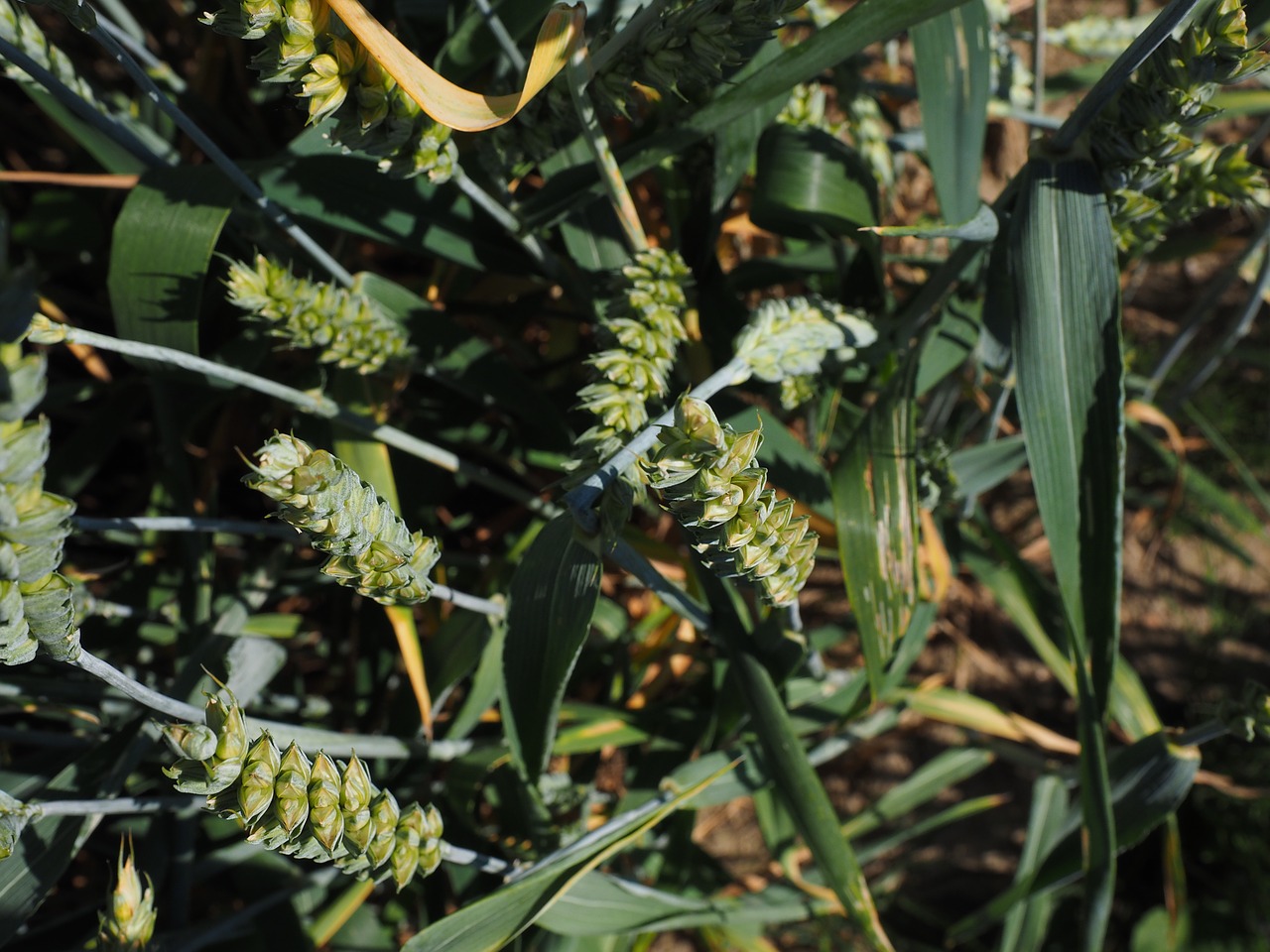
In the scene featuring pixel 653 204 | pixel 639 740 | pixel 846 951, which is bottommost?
pixel 846 951

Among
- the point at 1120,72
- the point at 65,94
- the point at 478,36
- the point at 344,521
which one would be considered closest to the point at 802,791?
the point at 344,521

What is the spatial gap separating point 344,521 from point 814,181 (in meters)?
0.68

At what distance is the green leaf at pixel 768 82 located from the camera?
729 millimetres

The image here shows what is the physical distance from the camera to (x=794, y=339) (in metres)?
0.78

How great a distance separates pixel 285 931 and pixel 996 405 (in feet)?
3.58

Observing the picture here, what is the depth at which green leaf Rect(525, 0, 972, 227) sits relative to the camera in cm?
73

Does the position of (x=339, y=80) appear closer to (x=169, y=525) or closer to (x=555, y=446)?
(x=169, y=525)

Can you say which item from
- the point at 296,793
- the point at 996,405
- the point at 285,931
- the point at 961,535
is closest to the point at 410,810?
the point at 296,793

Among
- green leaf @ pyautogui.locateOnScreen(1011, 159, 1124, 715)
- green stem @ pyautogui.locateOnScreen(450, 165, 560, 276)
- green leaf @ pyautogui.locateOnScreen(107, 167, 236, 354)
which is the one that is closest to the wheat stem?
green leaf @ pyautogui.locateOnScreen(107, 167, 236, 354)

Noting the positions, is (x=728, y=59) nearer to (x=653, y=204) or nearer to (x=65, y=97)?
(x=65, y=97)

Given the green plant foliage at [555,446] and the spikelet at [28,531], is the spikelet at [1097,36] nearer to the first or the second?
the green plant foliage at [555,446]

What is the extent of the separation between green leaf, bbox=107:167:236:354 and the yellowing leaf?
0.36 metres

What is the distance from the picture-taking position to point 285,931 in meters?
1.08

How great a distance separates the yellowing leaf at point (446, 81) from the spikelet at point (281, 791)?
16.6 inches
